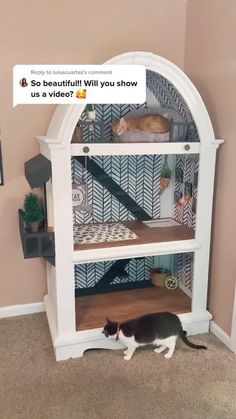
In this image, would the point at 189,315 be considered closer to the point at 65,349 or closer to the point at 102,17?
the point at 65,349

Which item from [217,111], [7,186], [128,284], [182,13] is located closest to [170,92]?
[217,111]

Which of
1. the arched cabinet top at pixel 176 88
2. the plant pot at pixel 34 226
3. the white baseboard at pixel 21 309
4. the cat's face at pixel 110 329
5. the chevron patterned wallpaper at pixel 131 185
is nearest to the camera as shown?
the arched cabinet top at pixel 176 88

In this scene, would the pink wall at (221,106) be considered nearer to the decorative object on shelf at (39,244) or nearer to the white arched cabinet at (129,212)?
the white arched cabinet at (129,212)

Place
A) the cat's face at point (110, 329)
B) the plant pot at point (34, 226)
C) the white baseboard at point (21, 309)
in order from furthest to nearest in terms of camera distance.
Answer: the white baseboard at point (21, 309), the plant pot at point (34, 226), the cat's face at point (110, 329)

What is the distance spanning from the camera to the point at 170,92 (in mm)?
2018

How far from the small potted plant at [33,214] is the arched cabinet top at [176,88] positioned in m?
0.38

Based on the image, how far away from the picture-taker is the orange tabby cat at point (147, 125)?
187cm

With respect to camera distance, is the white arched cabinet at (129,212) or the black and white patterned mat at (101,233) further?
the black and white patterned mat at (101,233)

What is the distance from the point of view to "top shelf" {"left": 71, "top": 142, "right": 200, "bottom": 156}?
5.67 ft

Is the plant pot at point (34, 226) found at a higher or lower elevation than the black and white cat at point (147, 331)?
higher

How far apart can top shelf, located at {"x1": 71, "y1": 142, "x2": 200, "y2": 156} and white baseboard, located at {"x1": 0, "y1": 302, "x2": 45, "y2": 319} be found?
1109mm

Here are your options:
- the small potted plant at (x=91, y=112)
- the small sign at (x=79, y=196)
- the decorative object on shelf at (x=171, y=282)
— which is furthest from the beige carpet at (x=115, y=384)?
the small potted plant at (x=91, y=112)

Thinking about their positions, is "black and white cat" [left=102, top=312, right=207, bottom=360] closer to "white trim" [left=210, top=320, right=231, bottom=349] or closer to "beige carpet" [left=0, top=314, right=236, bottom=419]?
"beige carpet" [left=0, top=314, right=236, bottom=419]

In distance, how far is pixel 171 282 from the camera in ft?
7.77
